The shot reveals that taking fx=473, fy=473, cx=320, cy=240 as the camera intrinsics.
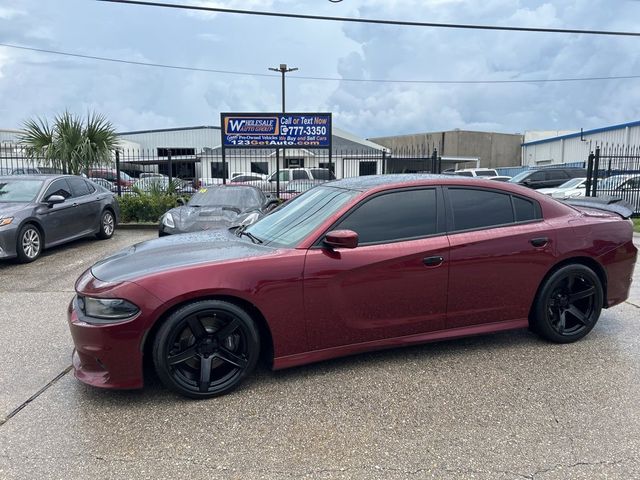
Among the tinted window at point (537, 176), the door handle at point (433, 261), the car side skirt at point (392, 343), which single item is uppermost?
the tinted window at point (537, 176)

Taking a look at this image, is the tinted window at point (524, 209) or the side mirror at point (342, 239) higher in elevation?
the tinted window at point (524, 209)

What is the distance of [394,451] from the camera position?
2.69m

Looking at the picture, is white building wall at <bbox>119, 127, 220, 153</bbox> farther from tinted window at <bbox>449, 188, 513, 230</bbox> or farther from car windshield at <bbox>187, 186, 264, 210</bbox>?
tinted window at <bbox>449, 188, 513, 230</bbox>

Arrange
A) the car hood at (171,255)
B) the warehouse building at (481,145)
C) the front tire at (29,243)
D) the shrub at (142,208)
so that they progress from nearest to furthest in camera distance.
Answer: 1. the car hood at (171,255)
2. the front tire at (29,243)
3. the shrub at (142,208)
4. the warehouse building at (481,145)

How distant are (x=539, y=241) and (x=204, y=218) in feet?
20.2

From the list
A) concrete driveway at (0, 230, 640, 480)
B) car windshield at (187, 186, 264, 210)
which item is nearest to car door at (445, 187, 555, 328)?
concrete driveway at (0, 230, 640, 480)

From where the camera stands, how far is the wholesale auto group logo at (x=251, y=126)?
14.5m

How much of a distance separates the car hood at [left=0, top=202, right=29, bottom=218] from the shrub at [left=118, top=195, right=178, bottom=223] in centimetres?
470

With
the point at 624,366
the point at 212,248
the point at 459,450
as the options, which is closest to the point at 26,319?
the point at 212,248

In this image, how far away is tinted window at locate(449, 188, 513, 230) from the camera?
3.87 meters

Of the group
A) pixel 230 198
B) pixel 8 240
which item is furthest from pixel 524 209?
pixel 8 240

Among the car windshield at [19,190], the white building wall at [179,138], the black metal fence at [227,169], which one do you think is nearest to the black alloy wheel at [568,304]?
the car windshield at [19,190]

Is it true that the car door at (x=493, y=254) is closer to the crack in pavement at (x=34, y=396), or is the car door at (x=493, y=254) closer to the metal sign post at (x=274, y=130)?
the crack in pavement at (x=34, y=396)

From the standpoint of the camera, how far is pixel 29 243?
783 cm
